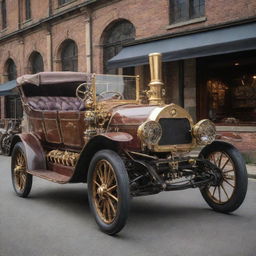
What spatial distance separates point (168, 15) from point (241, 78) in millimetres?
3199

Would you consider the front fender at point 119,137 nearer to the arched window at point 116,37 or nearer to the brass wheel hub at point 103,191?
the brass wheel hub at point 103,191

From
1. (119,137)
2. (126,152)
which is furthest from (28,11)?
(119,137)

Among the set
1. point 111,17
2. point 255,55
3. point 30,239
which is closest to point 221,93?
point 255,55

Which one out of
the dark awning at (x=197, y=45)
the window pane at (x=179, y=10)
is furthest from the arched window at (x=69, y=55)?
the window pane at (x=179, y=10)

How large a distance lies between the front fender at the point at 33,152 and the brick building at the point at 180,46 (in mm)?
2826

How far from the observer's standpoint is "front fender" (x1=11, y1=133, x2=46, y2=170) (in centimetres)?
608

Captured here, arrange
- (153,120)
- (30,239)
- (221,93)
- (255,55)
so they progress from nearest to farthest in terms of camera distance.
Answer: (30,239)
(153,120)
(255,55)
(221,93)

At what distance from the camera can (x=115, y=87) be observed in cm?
598

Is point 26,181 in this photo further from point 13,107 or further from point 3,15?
point 3,15

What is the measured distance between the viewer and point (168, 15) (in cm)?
1315

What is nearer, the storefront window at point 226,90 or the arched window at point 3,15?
the storefront window at point 226,90

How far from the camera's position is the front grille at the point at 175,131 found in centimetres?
480

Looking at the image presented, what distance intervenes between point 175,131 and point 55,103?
3038 millimetres

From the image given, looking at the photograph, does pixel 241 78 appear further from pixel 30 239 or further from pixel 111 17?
pixel 30 239
